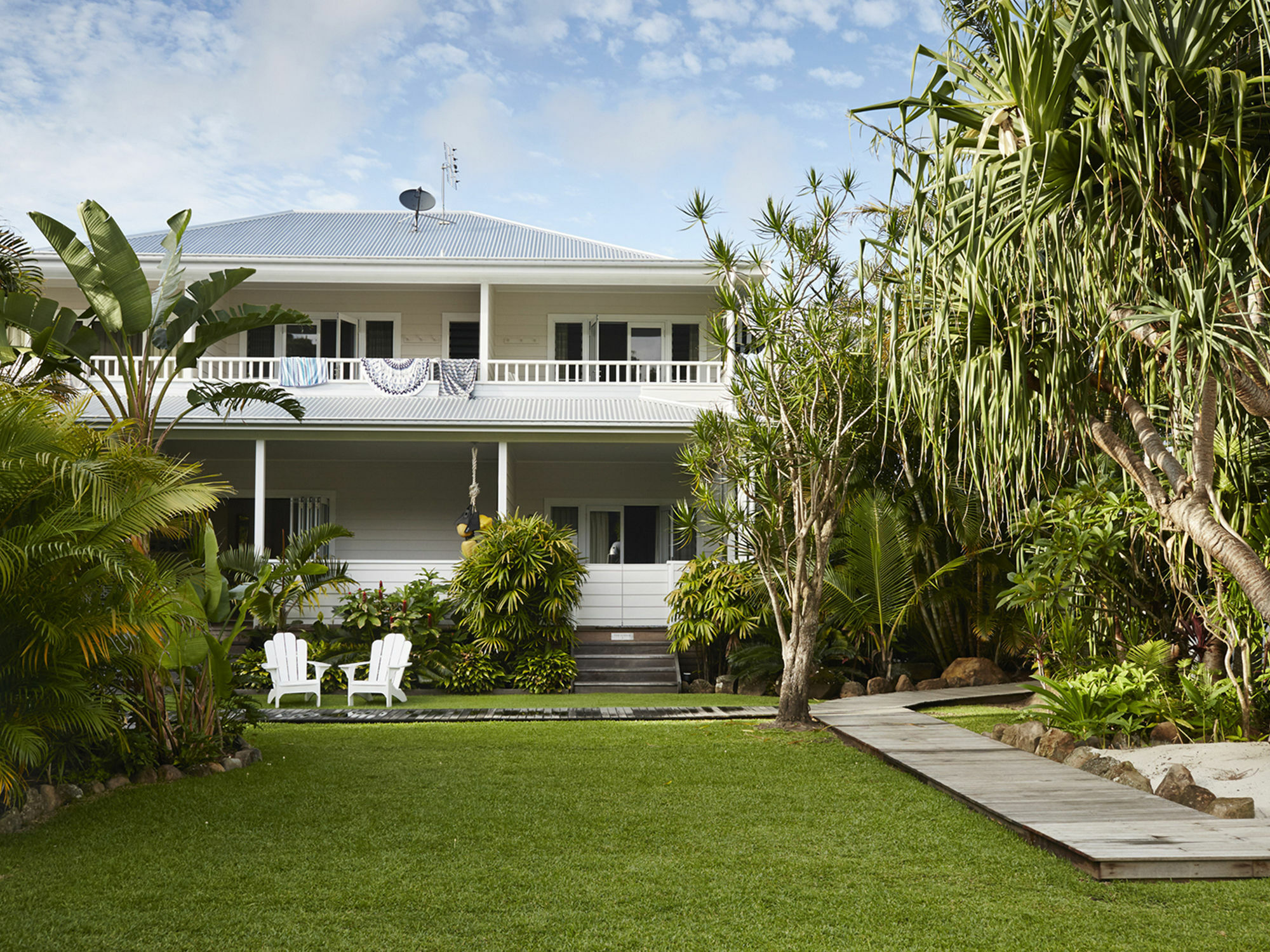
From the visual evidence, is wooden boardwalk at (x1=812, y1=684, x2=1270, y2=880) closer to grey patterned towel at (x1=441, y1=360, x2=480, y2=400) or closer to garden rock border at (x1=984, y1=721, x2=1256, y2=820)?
garden rock border at (x1=984, y1=721, x2=1256, y2=820)

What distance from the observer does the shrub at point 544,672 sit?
13.5 meters

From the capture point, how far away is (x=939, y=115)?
552 cm

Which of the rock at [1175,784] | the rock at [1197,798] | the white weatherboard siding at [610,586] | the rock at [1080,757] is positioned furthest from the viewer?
the white weatherboard siding at [610,586]

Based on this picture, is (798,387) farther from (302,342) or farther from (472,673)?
(302,342)

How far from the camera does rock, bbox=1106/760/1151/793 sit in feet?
19.0

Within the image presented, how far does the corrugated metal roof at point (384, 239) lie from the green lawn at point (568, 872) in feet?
39.2

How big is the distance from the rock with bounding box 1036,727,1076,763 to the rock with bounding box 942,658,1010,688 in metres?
5.02

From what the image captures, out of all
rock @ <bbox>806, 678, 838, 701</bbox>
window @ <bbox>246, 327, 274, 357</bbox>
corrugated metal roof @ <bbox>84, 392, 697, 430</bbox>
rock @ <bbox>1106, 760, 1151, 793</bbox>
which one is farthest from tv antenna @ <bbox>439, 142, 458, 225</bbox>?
rock @ <bbox>1106, 760, 1151, 793</bbox>

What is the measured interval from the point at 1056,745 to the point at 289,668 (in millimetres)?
8838

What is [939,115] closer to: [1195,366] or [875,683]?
[1195,366]

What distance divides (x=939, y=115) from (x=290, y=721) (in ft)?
28.0

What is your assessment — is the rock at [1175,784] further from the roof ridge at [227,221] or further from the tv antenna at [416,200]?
the roof ridge at [227,221]

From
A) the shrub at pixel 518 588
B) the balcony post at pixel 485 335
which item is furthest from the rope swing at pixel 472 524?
the balcony post at pixel 485 335

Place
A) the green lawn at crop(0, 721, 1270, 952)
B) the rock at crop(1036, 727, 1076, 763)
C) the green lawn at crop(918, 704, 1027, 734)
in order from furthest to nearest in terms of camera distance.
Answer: the green lawn at crop(918, 704, 1027, 734)
the rock at crop(1036, 727, 1076, 763)
the green lawn at crop(0, 721, 1270, 952)
